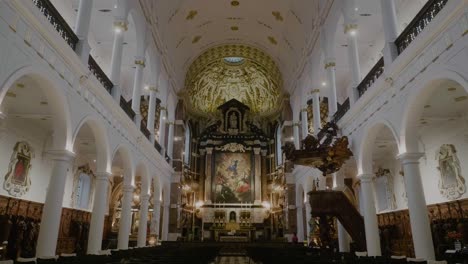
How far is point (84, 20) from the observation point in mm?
10281

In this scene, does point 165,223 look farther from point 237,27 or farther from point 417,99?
point 417,99

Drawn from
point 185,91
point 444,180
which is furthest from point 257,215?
point 444,180

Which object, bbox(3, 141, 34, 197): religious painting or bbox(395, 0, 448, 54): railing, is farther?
bbox(3, 141, 34, 197): religious painting

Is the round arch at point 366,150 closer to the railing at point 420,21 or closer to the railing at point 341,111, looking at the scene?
the railing at point 341,111

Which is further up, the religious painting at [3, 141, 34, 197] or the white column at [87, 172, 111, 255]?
the religious painting at [3, 141, 34, 197]

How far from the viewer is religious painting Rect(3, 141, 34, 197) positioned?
12711mm

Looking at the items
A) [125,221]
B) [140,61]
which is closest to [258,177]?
[140,61]

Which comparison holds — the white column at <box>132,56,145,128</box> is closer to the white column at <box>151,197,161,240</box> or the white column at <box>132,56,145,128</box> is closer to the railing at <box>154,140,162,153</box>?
the railing at <box>154,140,162,153</box>

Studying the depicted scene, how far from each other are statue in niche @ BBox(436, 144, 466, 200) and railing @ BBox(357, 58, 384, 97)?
3.87m

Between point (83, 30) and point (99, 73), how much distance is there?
1.73 m

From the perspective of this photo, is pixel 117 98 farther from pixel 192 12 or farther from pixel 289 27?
pixel 289 27

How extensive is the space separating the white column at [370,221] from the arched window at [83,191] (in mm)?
13906

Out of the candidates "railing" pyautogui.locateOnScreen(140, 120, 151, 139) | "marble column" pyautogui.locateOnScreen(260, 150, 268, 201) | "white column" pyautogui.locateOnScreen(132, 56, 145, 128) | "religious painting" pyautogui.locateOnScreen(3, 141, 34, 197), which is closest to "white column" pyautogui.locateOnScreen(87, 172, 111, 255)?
"religious painting" pyautogui.locateOnScreen(3, 141, 34, 197)

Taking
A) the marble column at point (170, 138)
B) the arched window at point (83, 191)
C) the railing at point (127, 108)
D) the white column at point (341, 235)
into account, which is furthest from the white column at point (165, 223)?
the white column at point (341, 235)
